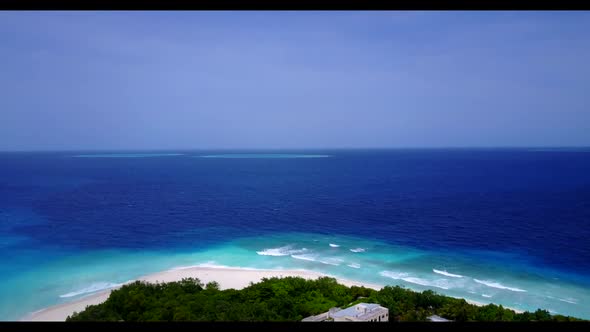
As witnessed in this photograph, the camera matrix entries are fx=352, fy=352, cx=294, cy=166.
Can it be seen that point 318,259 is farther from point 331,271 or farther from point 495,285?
point 495,285

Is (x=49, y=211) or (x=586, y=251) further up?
(x=49, y=211)

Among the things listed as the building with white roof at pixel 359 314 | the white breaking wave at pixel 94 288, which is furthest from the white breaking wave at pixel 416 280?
the white breaking wave at pixel 94 288

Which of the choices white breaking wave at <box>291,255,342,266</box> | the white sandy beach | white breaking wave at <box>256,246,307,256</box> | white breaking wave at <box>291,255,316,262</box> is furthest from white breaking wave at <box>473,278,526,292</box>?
white breaking wave at <box>256,246,307,256</box>

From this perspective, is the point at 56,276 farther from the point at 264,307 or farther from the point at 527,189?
the point at 527,189

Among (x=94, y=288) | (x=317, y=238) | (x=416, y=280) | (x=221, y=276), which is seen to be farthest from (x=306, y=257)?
(x=94, y=288)

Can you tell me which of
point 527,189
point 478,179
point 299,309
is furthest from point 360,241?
point 478,179

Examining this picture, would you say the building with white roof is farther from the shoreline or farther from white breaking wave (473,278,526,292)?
white breaking wave (473,278,526,292)
